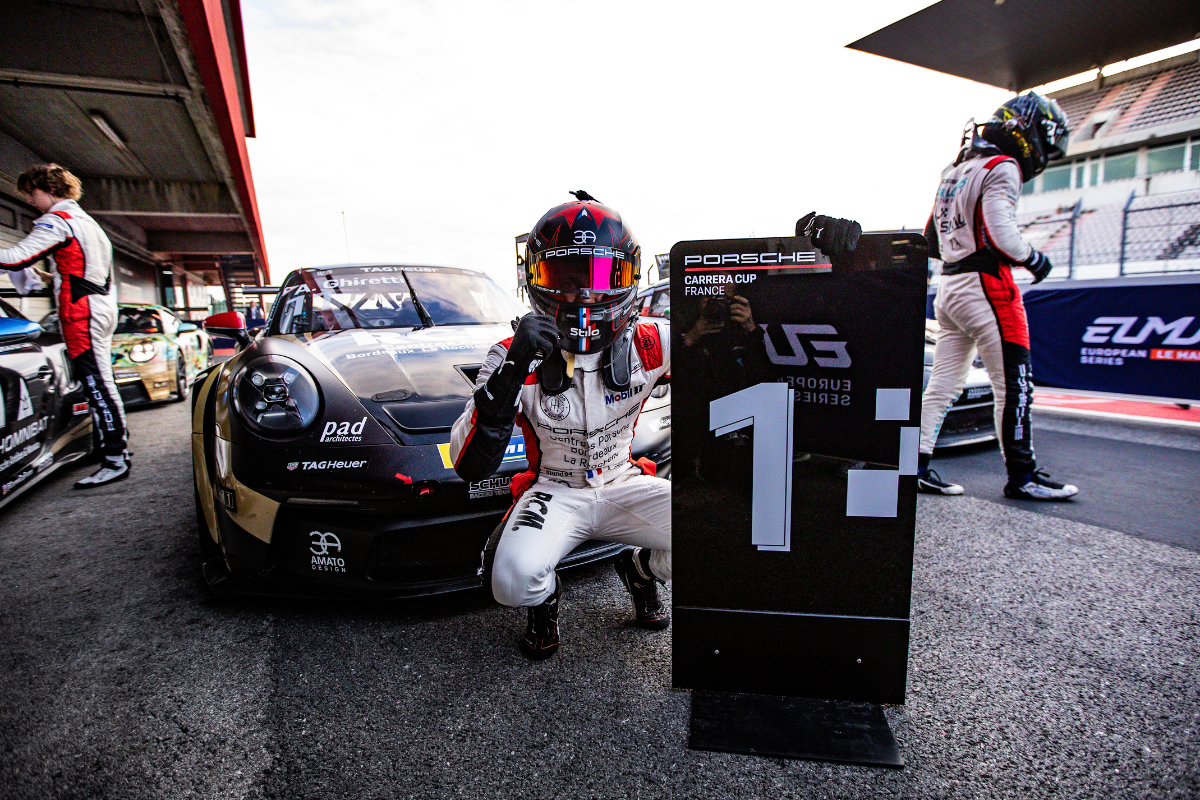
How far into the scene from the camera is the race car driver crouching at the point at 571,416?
160 cm

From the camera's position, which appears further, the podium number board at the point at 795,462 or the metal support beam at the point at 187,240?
the metal support beam at the point at 187,240

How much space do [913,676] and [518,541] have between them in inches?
44.5

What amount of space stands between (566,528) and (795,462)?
67 centimetres

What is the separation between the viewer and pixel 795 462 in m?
1.48

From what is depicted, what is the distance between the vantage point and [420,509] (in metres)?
1.80

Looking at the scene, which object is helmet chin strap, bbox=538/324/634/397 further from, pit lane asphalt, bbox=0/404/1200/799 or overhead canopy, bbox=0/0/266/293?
overhead canopy, bbox=0/0/266/293

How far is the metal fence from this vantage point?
684 cm

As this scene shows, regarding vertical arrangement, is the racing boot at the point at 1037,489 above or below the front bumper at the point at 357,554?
below

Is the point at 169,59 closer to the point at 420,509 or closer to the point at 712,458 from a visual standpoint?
the point at 420,509

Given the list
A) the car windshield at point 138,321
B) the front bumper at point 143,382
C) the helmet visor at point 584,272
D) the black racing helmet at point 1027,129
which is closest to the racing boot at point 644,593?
the helmet visor at point 584,272

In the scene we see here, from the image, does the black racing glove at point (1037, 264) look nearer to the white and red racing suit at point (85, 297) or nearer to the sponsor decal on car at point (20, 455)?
the sponsor decal on car at point (20, 455)

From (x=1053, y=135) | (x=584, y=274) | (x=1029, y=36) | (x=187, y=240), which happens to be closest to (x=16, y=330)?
(x=584, y=274)

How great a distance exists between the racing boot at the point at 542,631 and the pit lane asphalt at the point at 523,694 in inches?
1.4

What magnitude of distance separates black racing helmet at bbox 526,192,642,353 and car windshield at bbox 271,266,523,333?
1.53 metres
